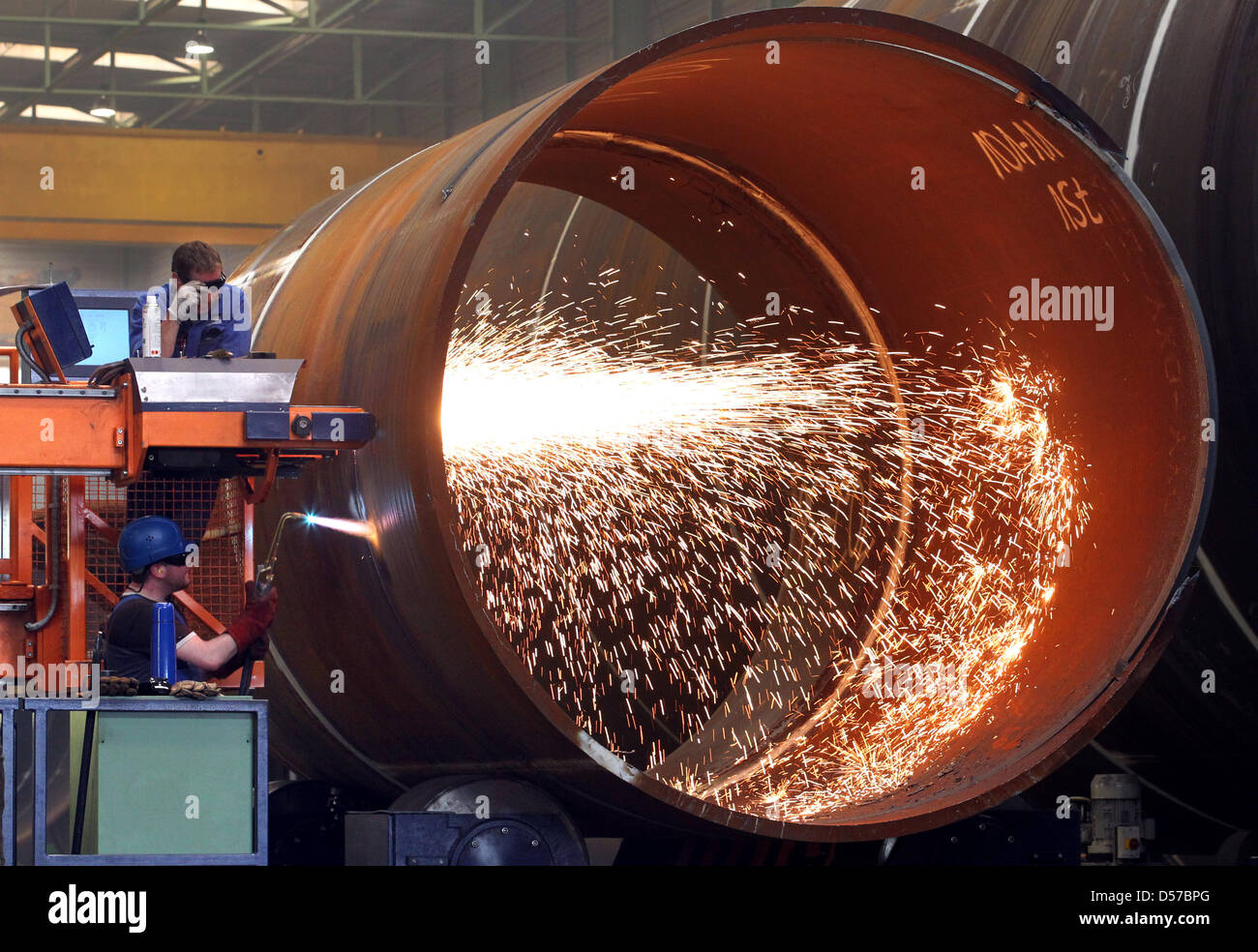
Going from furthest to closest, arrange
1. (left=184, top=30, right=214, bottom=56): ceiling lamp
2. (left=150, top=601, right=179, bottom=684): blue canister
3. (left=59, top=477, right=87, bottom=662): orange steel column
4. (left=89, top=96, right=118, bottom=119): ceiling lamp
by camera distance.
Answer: (left=89, top=96, right=118, bottom=119): ceiling lamp
(left=184, top=30, right=214, bottom=56): ceiling lamp
(left=59, top=477, right=87, bottom=662): orange steel column
(left=150, top=601, right=179, bottom=684): blue canister

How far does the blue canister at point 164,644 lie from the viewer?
14.0 feet

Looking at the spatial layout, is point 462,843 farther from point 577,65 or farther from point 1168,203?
point 577,65

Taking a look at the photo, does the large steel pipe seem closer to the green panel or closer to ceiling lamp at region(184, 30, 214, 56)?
the green panel

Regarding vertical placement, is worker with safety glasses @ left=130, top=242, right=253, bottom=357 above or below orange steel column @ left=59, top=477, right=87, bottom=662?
above

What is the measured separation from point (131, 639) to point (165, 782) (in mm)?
542

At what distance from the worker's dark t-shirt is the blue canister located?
0.17 metres

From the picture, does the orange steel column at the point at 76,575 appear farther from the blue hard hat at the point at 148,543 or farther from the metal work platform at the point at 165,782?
the metal work platform at the point at 165,782

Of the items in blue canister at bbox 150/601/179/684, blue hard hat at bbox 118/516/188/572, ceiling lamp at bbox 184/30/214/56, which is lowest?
blue canister at bbox 150/601/179/684

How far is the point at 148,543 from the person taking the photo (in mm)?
4504

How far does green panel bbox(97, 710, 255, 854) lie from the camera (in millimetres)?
4055

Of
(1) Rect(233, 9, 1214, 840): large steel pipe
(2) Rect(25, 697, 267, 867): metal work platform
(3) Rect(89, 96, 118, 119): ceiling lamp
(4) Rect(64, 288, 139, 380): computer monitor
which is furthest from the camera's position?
(3) Rect(89, 96, 118, 119): ceiling lamp

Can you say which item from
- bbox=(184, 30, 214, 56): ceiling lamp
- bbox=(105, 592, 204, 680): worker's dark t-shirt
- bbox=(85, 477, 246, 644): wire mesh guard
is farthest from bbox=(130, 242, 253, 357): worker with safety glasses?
bbox=(184, 30, 214, 56): ceiling lamp

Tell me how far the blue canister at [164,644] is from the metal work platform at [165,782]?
5.9 inches

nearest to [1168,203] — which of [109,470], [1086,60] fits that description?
[1086,60]
